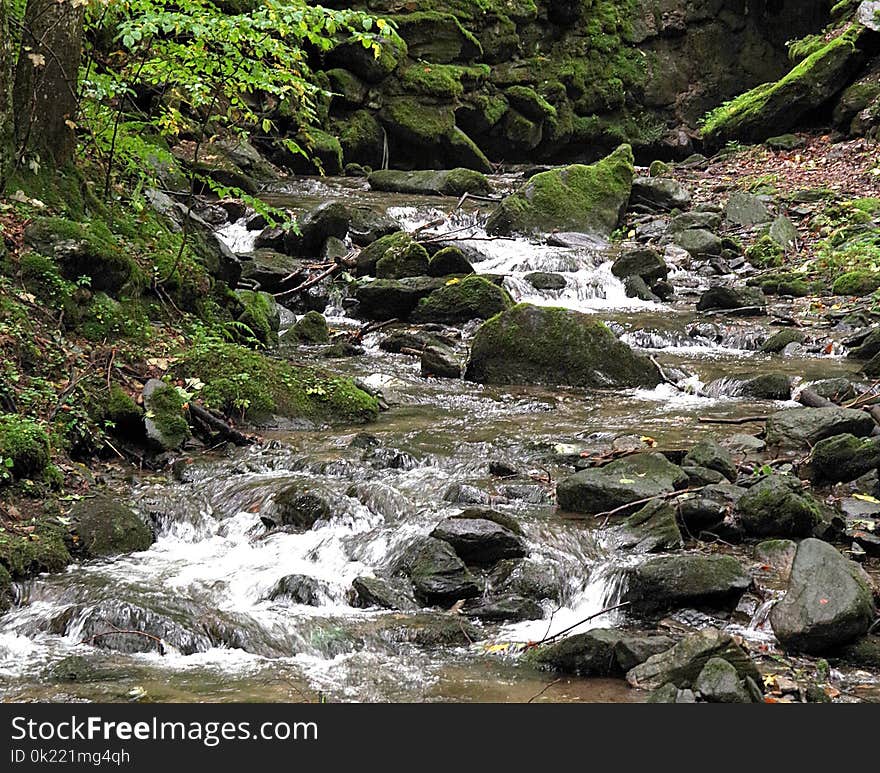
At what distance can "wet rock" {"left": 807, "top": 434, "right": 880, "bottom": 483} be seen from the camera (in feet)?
21.6

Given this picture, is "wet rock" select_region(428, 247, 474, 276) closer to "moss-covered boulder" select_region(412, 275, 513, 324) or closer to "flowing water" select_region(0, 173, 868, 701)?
"moss-covered boulder" select_region(412, 275, 513, 324)

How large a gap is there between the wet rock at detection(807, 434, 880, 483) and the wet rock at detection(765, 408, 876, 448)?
1.54 feet

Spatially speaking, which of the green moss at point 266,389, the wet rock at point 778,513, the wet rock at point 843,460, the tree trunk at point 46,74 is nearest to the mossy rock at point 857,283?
the wet rock at point 843,460

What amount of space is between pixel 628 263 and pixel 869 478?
805 centimetres

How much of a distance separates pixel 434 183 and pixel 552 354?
1036 cm

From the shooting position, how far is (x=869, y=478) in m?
6.48

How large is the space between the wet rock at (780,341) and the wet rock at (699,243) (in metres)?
4.36

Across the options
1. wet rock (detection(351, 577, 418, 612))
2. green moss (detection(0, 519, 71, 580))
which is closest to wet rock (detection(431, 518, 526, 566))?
wet rock (detection(351, 577, 418, 612))

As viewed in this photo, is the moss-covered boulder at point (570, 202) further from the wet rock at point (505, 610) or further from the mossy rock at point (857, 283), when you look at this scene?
the wet rock at point (505, 610)

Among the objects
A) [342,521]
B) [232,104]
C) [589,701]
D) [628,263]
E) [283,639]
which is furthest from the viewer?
[628,263]

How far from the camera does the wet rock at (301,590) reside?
5.40m

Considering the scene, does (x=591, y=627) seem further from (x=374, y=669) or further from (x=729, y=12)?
(x=729, y=12)

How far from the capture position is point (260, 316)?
10664 millimetres
